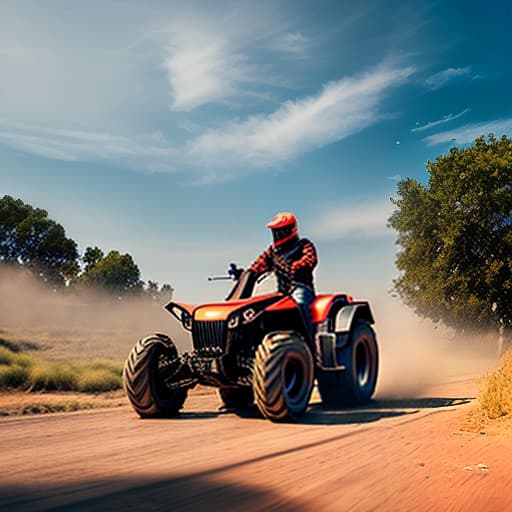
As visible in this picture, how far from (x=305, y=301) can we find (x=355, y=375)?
156 centimetres

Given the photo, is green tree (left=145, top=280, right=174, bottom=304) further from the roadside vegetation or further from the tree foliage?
the roadside vegetation

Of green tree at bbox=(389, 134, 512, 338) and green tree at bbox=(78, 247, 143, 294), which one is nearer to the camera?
green tree at bbox=(389, 134, 512, 338)

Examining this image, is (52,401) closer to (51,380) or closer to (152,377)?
(51,380)

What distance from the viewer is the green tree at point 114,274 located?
57.9 m

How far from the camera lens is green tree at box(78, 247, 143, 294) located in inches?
2281

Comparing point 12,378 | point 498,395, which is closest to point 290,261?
point 498,395

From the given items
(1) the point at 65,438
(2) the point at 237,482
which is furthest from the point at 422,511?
(1) the point at 65,438

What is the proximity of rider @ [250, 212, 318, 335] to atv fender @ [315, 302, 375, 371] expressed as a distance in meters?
0.27

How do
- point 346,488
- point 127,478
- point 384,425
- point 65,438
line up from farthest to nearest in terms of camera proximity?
point 384,425 < point 65,438 < point 127,478 < point 346,488

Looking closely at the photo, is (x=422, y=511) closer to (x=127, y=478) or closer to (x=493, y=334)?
(x=127, y=478)

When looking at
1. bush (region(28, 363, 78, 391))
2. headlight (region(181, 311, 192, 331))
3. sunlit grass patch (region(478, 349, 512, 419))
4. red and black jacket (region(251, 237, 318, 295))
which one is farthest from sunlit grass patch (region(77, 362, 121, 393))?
sunlit grass patch (region(478, 349, 512, 419))

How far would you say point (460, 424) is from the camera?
721 cm

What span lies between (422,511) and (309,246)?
18.5 ft

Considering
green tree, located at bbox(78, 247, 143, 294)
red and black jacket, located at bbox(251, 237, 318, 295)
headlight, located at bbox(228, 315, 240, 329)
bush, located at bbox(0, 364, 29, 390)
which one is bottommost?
bush, located at bbox(0, 364, 29, 390)
